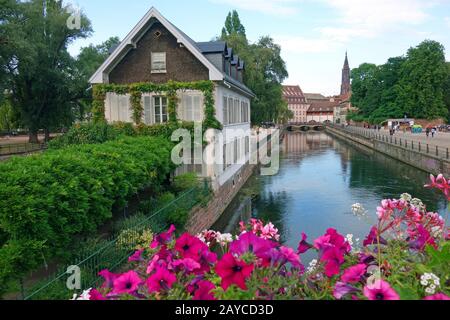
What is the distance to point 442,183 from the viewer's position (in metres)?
3.05

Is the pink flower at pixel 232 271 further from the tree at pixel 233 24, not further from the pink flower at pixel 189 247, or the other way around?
the tree at pixel 233 24

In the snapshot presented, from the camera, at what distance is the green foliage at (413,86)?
257 feet

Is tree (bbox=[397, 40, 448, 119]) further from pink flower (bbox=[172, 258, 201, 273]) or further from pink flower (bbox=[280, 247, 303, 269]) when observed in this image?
pink flower (bbox=[172, 258, 201, 273])

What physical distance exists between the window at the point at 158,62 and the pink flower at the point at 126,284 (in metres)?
19.3

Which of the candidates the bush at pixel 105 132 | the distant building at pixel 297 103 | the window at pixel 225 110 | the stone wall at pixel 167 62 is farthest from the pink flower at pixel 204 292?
the distant building at pixel 297 103

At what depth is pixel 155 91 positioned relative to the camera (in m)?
20.6

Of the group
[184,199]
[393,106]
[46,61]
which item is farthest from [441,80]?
[184,199]

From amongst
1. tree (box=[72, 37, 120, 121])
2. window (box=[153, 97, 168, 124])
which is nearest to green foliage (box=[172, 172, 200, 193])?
window (box=[153, 97, 168, 124])

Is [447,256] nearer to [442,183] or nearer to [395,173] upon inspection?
[442,183]

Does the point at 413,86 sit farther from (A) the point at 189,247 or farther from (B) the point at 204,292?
(B) the point at 204,292

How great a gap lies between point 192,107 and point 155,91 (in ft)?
7.04

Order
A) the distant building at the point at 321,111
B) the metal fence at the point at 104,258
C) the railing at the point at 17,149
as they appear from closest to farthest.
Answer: the metal fence at the point at 104,258 < the railing at the point at 17,149 < the distant building at the point at 321,111

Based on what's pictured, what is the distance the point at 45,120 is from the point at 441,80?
72099mm

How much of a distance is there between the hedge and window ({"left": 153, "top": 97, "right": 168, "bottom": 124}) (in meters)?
8.80
